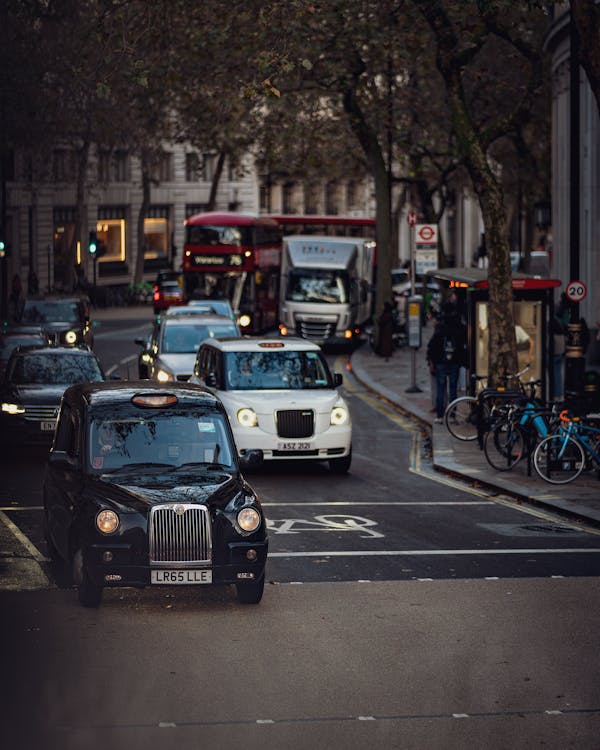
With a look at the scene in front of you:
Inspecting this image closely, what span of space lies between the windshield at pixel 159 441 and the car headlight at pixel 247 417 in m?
7.33

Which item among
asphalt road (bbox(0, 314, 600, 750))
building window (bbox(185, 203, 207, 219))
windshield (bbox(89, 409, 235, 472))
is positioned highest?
building window (bbox(185, 203, 207, 219))

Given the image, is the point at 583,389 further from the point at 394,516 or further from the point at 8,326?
the point at 8,326

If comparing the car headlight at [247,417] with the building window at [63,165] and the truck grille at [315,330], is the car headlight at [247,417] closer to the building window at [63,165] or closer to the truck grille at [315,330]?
the truck grille at [315,330]

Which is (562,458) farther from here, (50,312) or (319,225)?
(319,225)

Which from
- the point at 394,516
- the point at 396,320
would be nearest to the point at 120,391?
the point at 394,516

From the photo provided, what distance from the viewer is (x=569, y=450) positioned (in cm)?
2011

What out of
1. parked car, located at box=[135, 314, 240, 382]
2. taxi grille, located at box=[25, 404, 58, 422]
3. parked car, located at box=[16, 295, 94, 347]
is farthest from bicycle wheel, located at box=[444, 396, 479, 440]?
parked car, located at box=[16, 295, 94, 347]

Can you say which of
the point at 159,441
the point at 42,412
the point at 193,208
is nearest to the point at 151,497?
the point at 159,441

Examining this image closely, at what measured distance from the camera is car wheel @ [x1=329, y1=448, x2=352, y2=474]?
2127 cm

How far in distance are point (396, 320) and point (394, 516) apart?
29677 mm

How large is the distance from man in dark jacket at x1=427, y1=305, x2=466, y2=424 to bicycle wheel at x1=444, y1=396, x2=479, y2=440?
54 centimetres

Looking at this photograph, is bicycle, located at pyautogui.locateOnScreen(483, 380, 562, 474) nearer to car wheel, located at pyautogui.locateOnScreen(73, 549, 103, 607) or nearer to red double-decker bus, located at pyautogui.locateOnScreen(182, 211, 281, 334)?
car wheel, located at pyautogui.locateOnScreen(73, 549, 103, 607)

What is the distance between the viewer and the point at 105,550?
11.9 metres

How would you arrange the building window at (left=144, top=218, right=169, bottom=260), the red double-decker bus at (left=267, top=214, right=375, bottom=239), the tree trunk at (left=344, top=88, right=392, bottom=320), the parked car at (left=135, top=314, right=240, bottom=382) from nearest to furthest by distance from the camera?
1. the parked car at (left=135, top=314, right=240, bottom=382)
2. the tree trunk at (left=344, top=88, right=392, bottom=320)
3. the red double-decker bus at (left=267, top=214, right=375, bottom=239)
4. the building window at (left=144, top=218, right=169, bottom=260)
